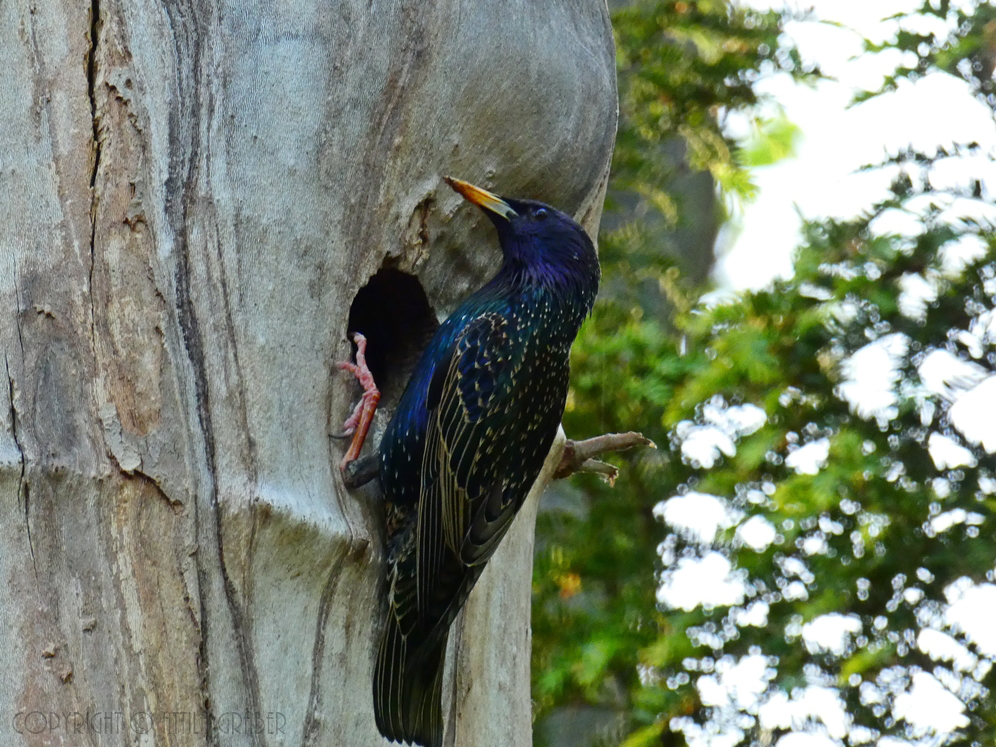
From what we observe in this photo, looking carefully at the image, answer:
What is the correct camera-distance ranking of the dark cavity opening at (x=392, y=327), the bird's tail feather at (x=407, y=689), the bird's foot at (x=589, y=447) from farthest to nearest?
1. the bird's foot at (x=589, y=447)
2. the dark cavity opening at (x=392, y=327)
3. the bird's tail feather at (x=407, y=689)

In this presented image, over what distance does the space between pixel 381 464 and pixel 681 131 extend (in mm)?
2891

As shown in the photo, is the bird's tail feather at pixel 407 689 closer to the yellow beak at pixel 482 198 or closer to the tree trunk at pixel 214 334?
the tree trunk at pixel 214 334

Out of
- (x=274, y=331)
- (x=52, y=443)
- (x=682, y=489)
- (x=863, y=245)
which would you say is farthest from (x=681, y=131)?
(x=52, y=443)

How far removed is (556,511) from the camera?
4738mm

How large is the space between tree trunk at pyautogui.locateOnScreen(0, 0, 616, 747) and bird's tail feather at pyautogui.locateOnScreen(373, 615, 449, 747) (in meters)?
0.04

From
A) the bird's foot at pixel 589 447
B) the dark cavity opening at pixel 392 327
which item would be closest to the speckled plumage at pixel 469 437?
the dark cavity opening at pixel 392 327

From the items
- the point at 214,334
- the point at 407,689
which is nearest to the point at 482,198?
the point at 214,334

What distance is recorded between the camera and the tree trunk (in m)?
2.16

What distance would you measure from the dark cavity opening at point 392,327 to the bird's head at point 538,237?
0.83 ft

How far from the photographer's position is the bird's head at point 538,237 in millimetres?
2867

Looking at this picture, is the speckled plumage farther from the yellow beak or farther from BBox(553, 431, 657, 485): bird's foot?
BBox(553, 431, 657, 485): bird's foot

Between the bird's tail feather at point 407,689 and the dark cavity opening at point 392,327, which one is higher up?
the dark cavity opening at point 392,327

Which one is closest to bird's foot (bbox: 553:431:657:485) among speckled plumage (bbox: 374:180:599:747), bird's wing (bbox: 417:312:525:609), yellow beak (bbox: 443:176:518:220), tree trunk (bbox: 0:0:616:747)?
speckled plumage (bbox: 374:180:599:747)

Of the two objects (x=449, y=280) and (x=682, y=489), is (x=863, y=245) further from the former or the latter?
(x=449, y=280)
